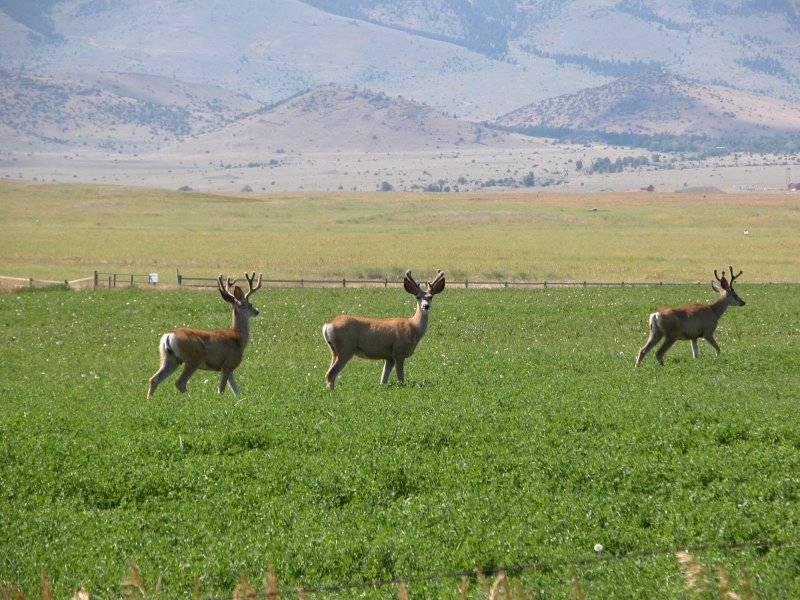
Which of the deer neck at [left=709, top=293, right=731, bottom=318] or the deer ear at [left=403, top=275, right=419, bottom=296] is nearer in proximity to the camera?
the deer ear at [left=403, top=275, right=419, bottom=296]

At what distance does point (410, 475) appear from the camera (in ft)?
49.6

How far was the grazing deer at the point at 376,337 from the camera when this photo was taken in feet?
70.7

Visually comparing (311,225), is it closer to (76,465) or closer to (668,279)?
(668,279)

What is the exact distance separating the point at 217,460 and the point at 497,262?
201 feet

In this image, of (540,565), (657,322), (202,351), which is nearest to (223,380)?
(202,351)

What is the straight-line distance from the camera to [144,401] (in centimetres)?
2033

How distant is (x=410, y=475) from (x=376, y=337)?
6921 mm

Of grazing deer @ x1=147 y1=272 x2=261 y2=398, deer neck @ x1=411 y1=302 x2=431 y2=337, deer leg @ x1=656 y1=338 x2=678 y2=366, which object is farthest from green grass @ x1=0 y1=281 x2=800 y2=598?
deer neck @ x1=411 y1=302 x2=431 y2=337

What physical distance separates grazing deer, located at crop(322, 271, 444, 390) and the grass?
132 ft

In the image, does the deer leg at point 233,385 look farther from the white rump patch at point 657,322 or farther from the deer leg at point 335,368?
the white rump patch at point 657,322

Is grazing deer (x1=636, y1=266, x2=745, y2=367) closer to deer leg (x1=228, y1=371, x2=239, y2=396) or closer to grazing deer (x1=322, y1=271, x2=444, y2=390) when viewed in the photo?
grazing deer (x1=322, y1=271, x2=444, y2=390)

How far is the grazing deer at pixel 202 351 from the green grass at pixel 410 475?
43 centimetres

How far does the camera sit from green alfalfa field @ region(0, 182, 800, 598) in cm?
1216

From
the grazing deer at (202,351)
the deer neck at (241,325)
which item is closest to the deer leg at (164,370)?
the grazing deer at (202,351)
